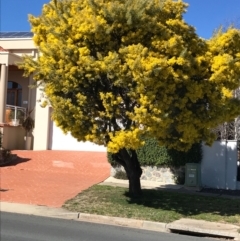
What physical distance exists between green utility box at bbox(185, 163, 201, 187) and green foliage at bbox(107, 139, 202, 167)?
0.58m

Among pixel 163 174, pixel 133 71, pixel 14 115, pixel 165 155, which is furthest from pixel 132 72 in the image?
pixel 14 115

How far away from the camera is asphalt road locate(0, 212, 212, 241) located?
338 inches

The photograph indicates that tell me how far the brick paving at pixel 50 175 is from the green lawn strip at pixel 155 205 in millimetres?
739

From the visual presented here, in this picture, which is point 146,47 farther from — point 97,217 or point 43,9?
point 97,217

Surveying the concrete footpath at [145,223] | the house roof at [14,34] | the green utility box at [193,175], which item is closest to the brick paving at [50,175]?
the concrete footpath at [145,223]

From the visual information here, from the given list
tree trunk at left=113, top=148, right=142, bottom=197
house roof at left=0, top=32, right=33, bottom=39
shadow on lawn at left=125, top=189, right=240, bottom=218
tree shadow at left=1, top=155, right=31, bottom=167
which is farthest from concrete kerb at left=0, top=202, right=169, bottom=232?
house roof at left=0, top=32, right=33, bottom=39

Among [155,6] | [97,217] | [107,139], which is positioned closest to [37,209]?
[97,217]

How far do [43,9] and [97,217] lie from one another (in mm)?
5740

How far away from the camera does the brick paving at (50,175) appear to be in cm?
1362

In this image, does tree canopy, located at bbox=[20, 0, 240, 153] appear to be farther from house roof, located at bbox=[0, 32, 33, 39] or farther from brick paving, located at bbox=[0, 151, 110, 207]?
house roof, located at bbox=[0, 32, 33, 39]

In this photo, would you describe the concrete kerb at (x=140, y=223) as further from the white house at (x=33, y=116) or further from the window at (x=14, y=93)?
the window at (x=14, y=93)

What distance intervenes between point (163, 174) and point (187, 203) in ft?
11.4

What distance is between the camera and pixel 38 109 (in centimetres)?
2300

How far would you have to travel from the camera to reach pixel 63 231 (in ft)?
30.7
